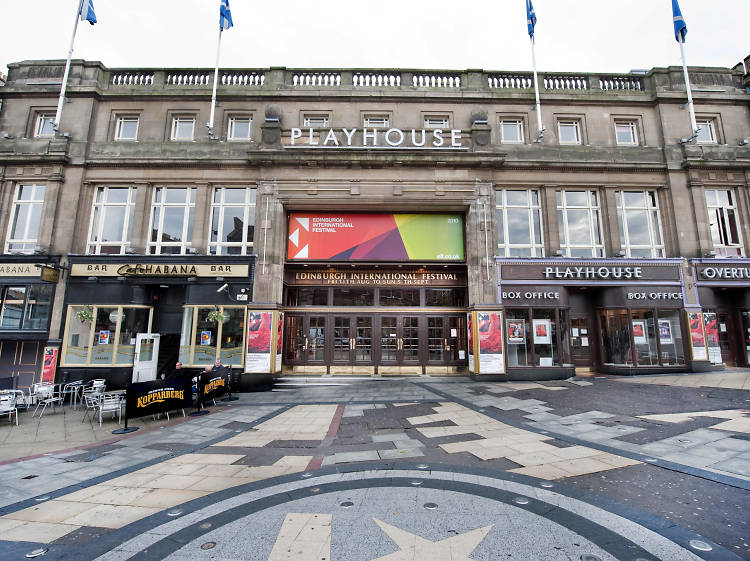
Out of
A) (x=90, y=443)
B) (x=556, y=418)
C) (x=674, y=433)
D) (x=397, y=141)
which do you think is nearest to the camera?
(x=674, y=433)

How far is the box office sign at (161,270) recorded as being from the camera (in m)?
14.6

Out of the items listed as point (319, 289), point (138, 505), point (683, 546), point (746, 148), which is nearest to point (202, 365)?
point (319, 289)

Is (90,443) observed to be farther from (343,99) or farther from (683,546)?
(343,99)

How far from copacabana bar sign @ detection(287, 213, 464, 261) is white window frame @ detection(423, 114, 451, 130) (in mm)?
4698

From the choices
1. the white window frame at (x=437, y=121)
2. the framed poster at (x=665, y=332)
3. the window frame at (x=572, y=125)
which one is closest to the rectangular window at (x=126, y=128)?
the white window frame at (x=437, y=121)

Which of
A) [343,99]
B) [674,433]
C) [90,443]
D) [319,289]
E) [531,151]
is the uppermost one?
[343,99]

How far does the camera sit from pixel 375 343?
15797 mm

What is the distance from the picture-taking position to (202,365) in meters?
14.4

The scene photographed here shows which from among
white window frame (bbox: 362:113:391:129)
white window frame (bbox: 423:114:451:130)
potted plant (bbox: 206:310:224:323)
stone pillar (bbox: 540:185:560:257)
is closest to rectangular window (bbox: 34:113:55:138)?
potted plant (bbox: 206:310:224:323)

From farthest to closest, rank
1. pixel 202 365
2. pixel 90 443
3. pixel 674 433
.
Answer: pixel 202 365
pixel 90 443
pixel 674 433

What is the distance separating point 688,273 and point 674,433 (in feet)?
39.5

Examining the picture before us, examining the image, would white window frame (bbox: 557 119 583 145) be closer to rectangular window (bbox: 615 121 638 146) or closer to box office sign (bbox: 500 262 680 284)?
rectangular window (bbox: 615 121 638 146)

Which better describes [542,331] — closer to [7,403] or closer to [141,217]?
[7,403]

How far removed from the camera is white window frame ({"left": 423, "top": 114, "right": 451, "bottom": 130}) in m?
16.8
